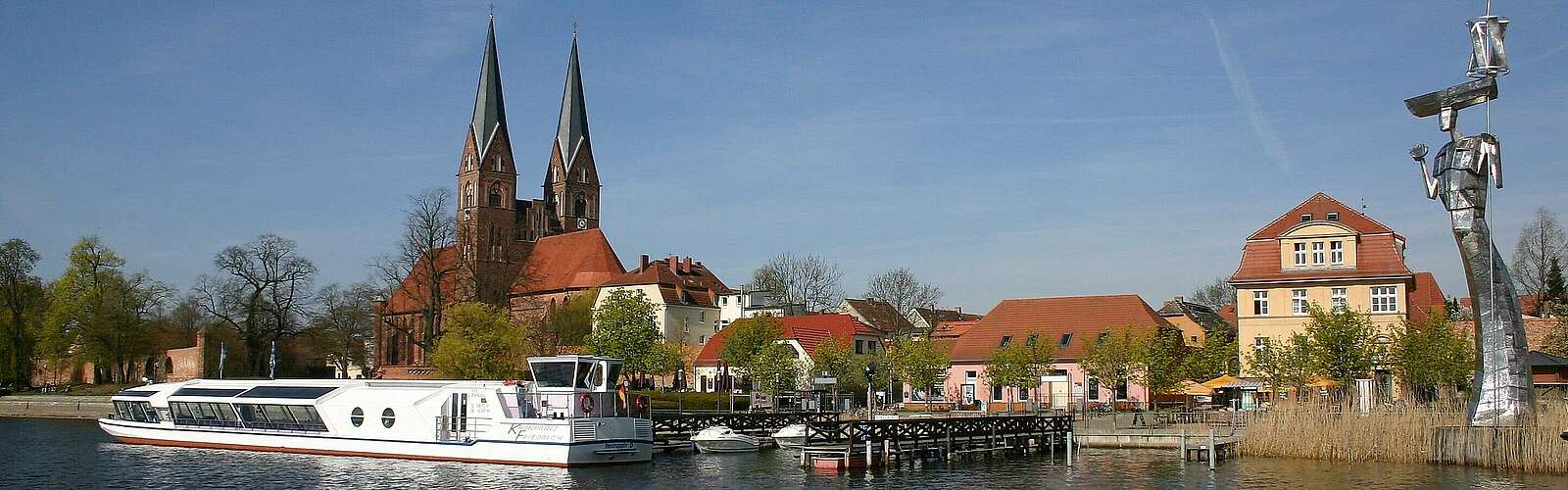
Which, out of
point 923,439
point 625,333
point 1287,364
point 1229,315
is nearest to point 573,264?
point 625,333

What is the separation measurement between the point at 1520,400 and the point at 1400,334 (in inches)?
543

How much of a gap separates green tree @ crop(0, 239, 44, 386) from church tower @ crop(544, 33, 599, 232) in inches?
1849

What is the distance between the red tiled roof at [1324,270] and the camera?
176 ft

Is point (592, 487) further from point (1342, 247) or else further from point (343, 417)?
point (1342, 247)

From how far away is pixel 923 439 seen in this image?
4125 centimetres

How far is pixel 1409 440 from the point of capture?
3409 centimetres

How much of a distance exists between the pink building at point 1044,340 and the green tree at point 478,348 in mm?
19005

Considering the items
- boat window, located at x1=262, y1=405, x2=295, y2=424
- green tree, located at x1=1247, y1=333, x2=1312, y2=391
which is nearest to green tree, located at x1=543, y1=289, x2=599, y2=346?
boat window, located at x1=262, y1=405, x2=295, y2=424

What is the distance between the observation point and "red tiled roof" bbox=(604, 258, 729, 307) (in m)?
96.7

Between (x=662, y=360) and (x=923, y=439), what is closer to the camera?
(x=923, y=439)

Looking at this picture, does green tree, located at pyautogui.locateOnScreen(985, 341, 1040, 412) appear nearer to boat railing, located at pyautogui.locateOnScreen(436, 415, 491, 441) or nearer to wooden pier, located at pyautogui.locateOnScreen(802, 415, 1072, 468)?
wooden pier, located at pyautogui.locateOnScreen(802, 415, 1072, 468)

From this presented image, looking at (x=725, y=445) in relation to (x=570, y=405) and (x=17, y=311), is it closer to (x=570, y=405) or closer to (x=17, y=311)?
(x=570, y=405)

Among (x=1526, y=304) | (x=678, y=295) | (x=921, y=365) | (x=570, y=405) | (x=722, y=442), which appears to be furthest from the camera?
(x=678, y=295)

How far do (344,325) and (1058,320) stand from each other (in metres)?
51.1
